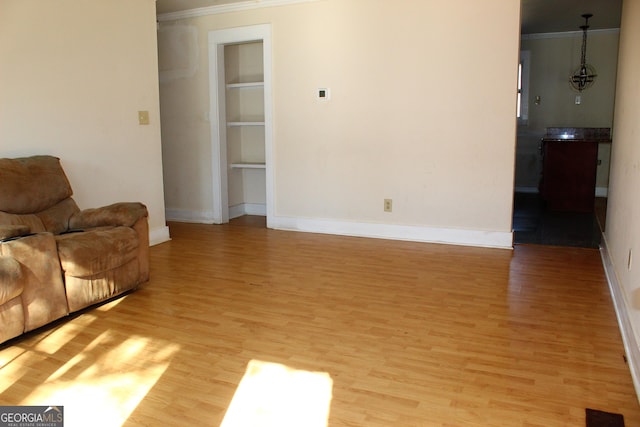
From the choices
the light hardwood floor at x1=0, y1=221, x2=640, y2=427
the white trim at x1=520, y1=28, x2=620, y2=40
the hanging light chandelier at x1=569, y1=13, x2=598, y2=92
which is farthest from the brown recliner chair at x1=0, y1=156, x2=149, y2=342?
the hanging light chandelier at x1=569, y1=13, x2=598, y2=92

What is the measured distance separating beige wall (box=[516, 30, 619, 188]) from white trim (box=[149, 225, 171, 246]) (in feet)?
20.5

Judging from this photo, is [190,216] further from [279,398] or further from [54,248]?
[279,398]

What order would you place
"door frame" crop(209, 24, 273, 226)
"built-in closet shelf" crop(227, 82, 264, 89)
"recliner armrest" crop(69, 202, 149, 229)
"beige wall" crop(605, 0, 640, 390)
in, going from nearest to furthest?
"beige wall" crop(605, 0, 640, 390)
"recliner armrest" crop(69, 202, 149, 229)
"door frame" crop(209, 24, 273, 226)
"built-in closet shelf" crop(227, 82, 264, 89)

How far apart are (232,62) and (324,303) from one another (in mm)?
3877

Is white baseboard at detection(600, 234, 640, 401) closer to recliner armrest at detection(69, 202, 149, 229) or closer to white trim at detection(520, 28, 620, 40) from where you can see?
recliner armrest at detection(69, 202, 149, 229)

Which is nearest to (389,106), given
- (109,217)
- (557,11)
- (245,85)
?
(245,85)

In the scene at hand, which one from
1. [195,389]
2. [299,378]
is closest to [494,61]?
[299,378]

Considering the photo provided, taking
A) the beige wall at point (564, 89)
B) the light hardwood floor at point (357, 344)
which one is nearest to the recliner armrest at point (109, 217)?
the light hardwood floor at point (357, 344)

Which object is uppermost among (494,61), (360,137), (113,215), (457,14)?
(457,14)

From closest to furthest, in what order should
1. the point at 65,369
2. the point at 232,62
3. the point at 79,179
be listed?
the point at 65,369, the point at 79,179, the point at 232,62

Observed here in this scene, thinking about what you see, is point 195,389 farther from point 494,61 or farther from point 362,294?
point 494,61

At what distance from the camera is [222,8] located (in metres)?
5.55

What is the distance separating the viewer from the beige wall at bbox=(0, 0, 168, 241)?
3594 millimetres

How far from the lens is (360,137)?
5.18 meters
